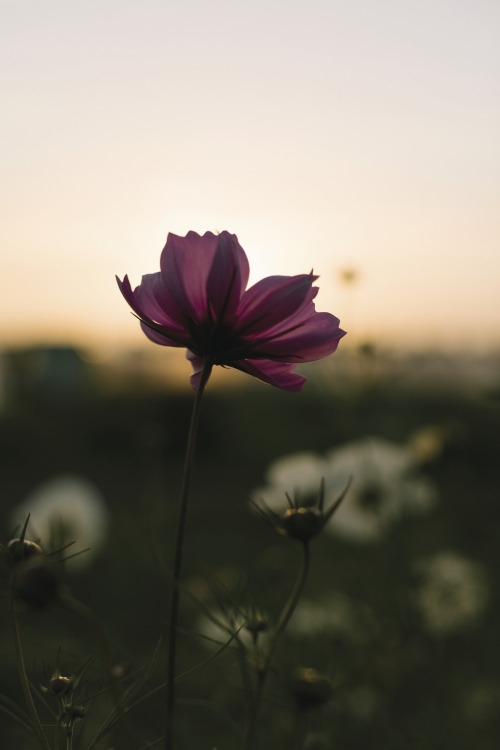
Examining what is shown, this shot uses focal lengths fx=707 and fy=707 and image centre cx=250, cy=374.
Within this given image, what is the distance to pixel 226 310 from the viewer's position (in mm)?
338

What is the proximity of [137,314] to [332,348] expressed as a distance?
10 cm

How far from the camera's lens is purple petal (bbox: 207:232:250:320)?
0.33 metres

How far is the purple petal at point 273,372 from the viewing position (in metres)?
0.35

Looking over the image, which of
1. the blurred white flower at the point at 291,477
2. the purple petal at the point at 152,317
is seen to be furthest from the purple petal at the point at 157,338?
the blurred white flower at the point at 291,477

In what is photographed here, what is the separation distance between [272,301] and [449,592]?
925 millimetres

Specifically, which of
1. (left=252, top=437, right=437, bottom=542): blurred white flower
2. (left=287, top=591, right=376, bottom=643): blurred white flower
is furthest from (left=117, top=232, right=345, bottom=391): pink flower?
(left=287, top=591, right=376, bottom=643): blurred white flower

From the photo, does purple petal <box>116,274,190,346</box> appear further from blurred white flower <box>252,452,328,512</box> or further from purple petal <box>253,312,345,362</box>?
blurred white flower <box>252,452,328,512</box>

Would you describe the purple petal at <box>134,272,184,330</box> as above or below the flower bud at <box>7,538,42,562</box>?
above

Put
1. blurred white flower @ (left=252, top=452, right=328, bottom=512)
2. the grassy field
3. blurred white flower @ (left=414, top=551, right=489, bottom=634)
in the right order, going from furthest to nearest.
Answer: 1. blurred white flower @ (left=414, top=551, right=489, bottom=634)
2. blurred white flower @ (left=252, top=452, right=328, bottom=512)
3. the grassy field

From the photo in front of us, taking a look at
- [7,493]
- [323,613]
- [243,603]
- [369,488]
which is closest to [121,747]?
[323,613]

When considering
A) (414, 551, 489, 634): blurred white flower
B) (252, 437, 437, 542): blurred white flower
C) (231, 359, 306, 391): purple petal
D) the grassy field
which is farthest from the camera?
(414, 551, 489, 634): blurred white flower

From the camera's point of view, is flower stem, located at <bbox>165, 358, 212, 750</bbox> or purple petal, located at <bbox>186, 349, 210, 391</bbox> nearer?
flower stem, located at <bbox>165, 358, 212, 750</bbox>

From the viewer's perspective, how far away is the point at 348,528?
0.98 metres

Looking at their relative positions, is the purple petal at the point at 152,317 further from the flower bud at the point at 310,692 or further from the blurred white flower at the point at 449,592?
the blurred white flower at the point at 449,592
